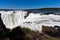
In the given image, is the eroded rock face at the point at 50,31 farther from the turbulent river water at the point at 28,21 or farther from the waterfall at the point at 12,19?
the waterfall at the point at 12,19

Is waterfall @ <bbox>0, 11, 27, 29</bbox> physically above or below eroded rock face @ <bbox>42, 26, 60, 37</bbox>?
above

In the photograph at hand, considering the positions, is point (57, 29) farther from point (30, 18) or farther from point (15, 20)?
point (15, 20)

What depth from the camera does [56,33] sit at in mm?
3152

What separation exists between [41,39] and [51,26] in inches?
10.8

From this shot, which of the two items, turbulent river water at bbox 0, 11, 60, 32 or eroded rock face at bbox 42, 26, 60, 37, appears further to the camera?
eroded rock face at bbox 42, 26, 60, 37

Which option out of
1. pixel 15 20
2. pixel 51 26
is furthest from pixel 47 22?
pixel 15 20

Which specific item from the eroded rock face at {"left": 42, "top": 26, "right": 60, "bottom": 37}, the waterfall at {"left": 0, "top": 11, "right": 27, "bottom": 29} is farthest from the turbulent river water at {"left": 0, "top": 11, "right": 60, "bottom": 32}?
the eroded rock face at {"left": 42, "top": 26, "right": 60, "bottom": 37}

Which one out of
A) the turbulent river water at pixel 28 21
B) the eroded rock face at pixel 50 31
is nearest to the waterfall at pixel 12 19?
the turbulent river water at pixel 28 21

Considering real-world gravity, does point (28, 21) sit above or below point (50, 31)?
above

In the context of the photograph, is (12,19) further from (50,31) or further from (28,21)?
(50,31)

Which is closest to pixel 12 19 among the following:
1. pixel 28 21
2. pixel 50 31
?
pixel 28 21

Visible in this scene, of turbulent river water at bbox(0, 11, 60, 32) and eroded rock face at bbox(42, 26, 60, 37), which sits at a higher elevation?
turbulent river water at bbox(0, 11, 60, 32)

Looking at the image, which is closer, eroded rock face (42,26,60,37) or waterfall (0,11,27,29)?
waterfall (0,11,27,29)

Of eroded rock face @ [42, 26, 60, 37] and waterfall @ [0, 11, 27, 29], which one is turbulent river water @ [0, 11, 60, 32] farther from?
eroded rock face @ [42, 26, 60, 37]
